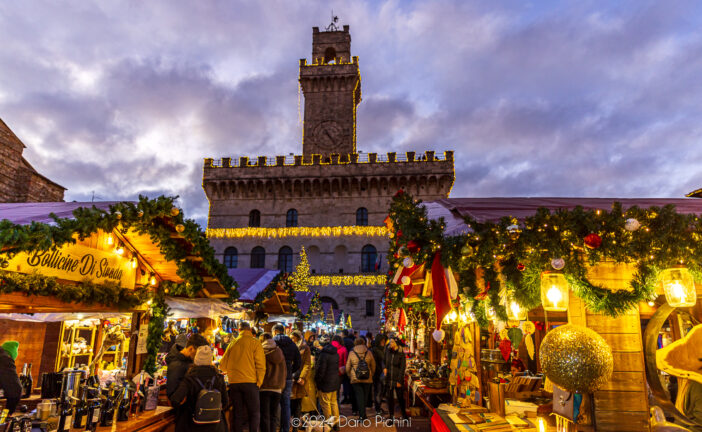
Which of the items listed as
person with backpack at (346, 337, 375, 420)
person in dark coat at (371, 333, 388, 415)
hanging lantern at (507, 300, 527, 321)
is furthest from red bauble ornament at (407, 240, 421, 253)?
person in dark coat at (371, 333, 388, 415)

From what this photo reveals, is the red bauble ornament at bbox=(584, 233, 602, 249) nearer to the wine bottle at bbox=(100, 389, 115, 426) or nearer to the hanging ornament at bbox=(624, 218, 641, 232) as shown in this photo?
the hanging ornament at bbox=(624, 218, 641, 232)

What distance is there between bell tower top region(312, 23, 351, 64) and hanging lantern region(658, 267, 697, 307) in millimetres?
29307

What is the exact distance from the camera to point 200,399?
4.36 metres

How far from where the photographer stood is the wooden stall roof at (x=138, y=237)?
4141 millimetres

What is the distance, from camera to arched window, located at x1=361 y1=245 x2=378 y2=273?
83.6 feet

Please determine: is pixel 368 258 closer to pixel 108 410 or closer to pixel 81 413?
pixel 108 410

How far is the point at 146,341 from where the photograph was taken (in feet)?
18.2

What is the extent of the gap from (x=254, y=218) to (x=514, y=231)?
24.4m

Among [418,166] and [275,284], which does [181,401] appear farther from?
[418,166]

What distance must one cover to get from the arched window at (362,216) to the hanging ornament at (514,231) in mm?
22202

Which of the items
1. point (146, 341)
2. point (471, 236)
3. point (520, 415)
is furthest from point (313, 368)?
point (471, 236)

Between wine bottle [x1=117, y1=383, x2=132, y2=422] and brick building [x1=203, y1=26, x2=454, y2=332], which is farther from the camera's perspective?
brick building [x1=203, y1=26, x2=454, y2=332]

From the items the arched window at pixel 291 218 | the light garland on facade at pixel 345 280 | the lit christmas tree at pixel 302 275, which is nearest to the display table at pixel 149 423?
the lit christmas tree at pixel 302 275

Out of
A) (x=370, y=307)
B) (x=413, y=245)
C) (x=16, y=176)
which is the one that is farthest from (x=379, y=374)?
(x=370, y=307)
